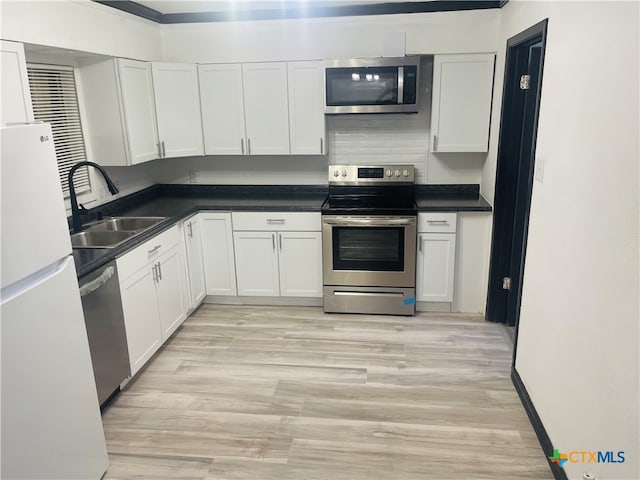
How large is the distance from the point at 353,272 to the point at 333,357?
2.62 feet

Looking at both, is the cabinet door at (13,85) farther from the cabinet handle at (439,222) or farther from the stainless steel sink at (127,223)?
the cabinet handle at (439,222)

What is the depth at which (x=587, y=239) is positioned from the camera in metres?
1.87

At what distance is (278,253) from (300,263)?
20cm

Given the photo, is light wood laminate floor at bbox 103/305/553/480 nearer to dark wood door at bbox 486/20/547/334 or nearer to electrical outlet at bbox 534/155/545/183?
dark wood door at bbox 486/20/547/334

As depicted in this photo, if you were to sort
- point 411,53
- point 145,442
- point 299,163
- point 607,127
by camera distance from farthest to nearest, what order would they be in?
1. point 299,163
2. point 411,53
3. point 145,442
4. point 607,127

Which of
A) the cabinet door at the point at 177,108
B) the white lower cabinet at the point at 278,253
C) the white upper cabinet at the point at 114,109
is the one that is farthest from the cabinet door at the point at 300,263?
the white upper cabinet at the point at 114,109

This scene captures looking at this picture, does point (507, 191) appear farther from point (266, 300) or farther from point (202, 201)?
point (202, 201)

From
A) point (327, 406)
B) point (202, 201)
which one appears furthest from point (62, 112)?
point (327, 406)

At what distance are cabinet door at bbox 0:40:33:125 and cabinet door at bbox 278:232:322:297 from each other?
6.69 ft

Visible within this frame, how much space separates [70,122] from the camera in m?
3.29

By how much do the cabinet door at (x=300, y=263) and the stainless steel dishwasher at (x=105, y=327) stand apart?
1.49 meters

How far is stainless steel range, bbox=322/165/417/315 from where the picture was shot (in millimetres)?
3680

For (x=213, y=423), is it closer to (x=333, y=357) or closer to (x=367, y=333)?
(x=333, y=357)

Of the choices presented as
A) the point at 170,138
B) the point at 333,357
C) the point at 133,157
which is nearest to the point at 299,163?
the point at 170,138
